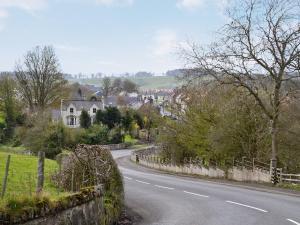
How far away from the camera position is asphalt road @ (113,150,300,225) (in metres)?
16.7

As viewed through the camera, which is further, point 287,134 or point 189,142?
point 189,142

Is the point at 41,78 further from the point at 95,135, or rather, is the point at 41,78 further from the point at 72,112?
the point at 72,112

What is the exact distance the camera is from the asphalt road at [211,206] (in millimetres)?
16683

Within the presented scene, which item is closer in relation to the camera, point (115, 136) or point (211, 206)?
point (211, 206)

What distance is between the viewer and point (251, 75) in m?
33.4

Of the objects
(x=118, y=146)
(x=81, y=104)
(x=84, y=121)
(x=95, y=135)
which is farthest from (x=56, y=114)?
(x=95, y=135)

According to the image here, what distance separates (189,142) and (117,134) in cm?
5280

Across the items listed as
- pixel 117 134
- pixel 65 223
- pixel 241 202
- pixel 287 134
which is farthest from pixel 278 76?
pixel 117 134

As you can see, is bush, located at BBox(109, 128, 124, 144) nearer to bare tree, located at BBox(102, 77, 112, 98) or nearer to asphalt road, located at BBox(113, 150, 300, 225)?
bare tree, located at BBox(102, 77, 112, 98)

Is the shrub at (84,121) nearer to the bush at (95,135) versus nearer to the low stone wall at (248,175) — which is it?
the bush at (95,135)

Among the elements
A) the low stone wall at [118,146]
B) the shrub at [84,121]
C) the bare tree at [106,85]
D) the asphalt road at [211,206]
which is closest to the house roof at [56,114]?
the shrub at [84,121]

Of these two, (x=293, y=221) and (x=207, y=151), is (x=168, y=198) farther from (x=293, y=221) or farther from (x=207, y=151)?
(x=207, y=151)

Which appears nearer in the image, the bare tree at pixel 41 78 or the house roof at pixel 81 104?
the bare tree at pixel 41 78

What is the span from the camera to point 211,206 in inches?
806
